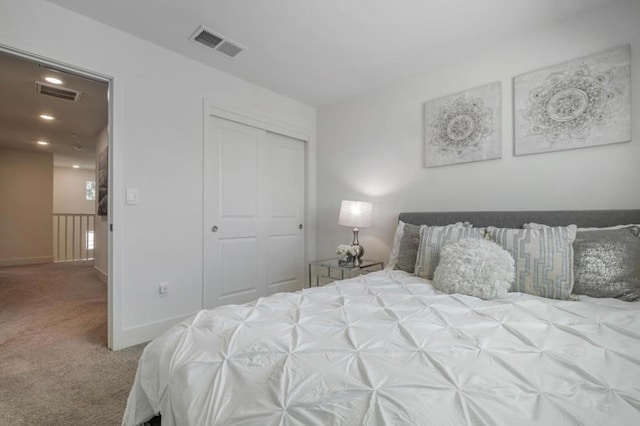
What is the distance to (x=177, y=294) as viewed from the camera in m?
2.68

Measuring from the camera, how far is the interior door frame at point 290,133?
9.44ft

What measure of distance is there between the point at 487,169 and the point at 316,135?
84.5 inches

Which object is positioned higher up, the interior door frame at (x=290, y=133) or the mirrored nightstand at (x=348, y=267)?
the interior door frame at (x=290, y=133)

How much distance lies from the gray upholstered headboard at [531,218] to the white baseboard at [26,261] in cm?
753

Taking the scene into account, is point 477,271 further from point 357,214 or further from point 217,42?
point 217,42

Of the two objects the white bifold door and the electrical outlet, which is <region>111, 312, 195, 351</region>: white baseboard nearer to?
the electrical outlet

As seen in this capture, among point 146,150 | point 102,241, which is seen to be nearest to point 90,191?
point 102,241

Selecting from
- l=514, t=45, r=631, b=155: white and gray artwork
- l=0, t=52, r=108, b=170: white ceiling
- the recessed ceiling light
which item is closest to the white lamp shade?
l=514, t=45, r=631, b=155: white and gray artwork

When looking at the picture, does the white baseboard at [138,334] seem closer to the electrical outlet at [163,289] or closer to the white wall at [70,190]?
the electrical outlet at [163,289]

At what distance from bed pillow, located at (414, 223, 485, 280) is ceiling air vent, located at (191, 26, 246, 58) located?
2.20m

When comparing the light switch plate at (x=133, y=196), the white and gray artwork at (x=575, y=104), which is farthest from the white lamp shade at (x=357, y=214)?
the light switch plate at (x=133, y=196)

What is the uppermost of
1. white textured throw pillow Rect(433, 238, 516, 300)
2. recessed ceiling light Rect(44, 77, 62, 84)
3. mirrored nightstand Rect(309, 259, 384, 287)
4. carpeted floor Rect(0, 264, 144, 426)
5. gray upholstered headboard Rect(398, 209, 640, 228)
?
recessed ceiling light Rect(44, 77, 62, 84)

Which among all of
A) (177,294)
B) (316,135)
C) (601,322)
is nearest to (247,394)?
(601,322)

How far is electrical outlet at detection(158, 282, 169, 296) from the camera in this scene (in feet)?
8.38
